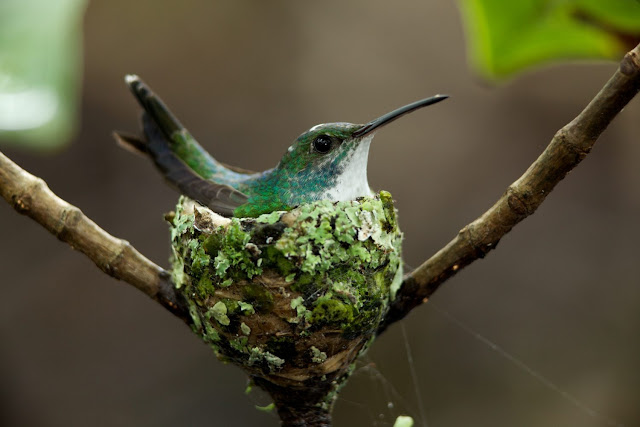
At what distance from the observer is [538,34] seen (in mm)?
Answer: 1713

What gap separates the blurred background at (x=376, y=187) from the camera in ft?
13.3

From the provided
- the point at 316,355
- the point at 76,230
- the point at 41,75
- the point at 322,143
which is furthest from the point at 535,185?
the point at 41,75

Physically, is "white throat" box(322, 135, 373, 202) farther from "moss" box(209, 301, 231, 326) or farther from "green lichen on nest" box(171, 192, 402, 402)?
"moss" box(209, 301, 231, 326)

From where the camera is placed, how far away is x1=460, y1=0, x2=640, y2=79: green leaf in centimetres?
159

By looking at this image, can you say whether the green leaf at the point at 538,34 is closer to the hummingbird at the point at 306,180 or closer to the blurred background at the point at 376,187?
the hummingbird at the point at 306,180

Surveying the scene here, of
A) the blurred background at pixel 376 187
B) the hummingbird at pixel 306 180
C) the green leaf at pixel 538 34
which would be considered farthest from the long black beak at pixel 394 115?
the blurred background at pixel 376 187

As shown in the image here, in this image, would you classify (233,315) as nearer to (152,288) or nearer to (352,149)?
(152,288)

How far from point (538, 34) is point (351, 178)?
62 cm

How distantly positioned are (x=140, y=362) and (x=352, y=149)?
114 inches

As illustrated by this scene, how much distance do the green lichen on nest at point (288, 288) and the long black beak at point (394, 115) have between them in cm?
27

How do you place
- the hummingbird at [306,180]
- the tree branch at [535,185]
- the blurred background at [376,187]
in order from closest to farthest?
the tree branch at [535,185], the hummingbird at [306,180], the blurred background at [376,187]

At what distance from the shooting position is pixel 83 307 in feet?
13.6

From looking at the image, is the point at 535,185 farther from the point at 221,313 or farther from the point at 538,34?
the point at 221,313

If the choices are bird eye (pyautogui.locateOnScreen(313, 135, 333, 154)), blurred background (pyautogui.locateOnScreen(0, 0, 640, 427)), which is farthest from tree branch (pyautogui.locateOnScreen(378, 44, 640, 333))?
blurred background (pyautogui.locateOnScreen(0, 0, 640, 427))
